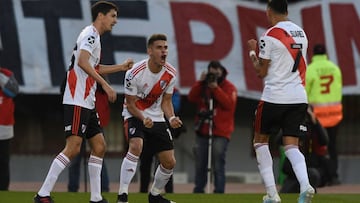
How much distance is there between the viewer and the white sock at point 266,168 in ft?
41.0

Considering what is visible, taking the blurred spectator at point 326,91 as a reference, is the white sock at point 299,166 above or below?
below

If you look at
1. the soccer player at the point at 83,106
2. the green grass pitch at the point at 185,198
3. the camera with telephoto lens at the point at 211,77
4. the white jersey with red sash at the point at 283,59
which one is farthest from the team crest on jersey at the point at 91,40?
the camera with telephoto lens at the point at 211,77

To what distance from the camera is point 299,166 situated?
40.6 feet

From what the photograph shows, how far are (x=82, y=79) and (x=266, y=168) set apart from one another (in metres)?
2.09

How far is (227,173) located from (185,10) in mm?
3095

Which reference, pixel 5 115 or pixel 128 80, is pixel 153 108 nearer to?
pixel 128 80

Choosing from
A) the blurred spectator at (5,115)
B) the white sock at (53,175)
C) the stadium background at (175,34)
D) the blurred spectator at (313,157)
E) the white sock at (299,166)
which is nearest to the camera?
the white sock at (299,166)

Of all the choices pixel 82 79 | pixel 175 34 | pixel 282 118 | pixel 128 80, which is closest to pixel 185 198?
pixel 128 80

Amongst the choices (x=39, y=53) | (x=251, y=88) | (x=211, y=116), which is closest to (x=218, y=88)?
(x=211, y=116)

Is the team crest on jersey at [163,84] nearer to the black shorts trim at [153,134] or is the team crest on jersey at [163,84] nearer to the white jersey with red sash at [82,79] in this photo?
the black shorts trim at [153,134]

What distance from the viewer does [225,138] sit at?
58.6 feet

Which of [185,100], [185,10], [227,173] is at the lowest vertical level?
[227,173]

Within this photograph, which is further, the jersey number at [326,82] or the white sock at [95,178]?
the jersey number at [326,82]

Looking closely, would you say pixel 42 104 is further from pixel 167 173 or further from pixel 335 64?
pixel 167 173
